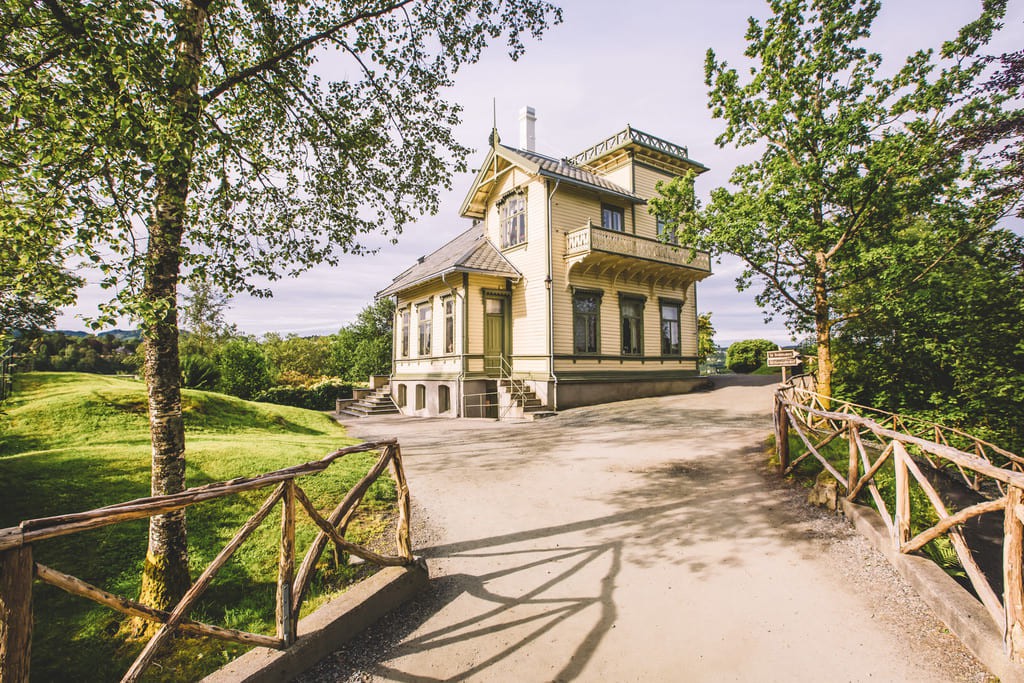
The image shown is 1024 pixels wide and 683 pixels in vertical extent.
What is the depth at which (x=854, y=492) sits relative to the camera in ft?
18.2

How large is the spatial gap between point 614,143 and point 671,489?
1755 cm

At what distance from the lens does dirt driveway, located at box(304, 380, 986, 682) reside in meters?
3.25

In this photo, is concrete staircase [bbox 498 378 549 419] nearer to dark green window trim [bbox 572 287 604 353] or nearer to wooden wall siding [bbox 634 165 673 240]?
dark green window trim [bbox 572 287 604 353]

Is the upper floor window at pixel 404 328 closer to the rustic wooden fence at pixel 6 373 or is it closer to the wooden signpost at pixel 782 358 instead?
the rustic wooden fence at pixel 6 373

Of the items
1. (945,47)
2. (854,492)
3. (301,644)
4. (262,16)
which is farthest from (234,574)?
(945,47)

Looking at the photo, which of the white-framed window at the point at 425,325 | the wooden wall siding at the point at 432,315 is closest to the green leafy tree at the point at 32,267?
the wooden wall siding at the point at 432,315

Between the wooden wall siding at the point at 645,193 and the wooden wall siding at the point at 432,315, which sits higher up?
the wooden wall siding at the point at 645,193

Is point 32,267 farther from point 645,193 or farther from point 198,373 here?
point 645,193

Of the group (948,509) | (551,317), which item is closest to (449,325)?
(551,317)

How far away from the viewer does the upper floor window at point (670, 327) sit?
67.3 feet

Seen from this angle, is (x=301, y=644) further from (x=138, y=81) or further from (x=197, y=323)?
(x=197, y=323)

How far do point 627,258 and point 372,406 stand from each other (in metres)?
13.1

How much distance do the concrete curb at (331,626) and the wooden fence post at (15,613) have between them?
1.05 m

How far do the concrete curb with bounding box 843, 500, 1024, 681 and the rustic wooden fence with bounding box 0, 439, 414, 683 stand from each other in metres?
4.48
